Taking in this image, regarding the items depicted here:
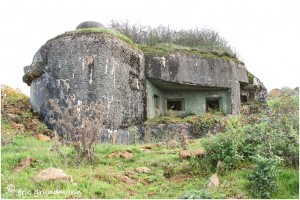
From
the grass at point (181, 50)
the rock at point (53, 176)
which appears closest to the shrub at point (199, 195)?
the rock at point (53, 176)

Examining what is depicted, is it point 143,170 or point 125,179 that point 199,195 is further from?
point 143,170

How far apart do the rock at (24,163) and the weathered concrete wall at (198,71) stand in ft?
23.9

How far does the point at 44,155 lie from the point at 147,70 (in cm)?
692

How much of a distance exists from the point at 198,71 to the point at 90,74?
201 inches

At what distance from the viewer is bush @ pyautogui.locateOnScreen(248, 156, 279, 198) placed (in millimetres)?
4789

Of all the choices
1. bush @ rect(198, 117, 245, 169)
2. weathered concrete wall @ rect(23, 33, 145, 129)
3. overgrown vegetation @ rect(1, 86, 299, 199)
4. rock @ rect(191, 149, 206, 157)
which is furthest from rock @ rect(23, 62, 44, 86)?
bush @ rect(198, 117, 245, 169)

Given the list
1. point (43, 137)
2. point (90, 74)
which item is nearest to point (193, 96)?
point (90, 74)

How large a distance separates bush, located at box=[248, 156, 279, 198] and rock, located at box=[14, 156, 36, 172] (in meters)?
3.83

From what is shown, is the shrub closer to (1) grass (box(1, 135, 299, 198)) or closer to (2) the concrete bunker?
(1) grass (box(1, 135, 299, 198))

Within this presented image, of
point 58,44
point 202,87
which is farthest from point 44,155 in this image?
point 202,87

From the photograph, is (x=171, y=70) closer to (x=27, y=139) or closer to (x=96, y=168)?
(x=27, y=139)

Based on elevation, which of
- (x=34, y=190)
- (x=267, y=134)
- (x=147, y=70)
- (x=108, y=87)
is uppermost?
(x=147, y=70)

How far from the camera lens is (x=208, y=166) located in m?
5.85

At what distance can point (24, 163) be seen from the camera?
607 cm
